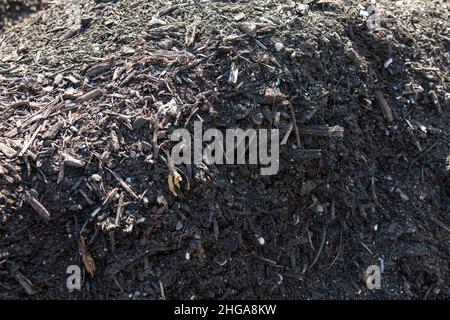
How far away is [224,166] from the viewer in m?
3.11

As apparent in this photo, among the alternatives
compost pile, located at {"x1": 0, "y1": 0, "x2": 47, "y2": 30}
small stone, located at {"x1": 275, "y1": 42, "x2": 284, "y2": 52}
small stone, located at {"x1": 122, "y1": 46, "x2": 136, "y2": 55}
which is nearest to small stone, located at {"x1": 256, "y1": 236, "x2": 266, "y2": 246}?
small stone, located at {"x1": 275, "y1": 42, "x2": 284, "y2": 52}

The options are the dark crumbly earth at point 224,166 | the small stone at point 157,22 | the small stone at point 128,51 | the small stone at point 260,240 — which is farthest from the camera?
the small stone at point 157,22

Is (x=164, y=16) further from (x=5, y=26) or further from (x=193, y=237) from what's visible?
(x=5, y=26)

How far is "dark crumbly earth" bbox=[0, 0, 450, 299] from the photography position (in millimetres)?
2957

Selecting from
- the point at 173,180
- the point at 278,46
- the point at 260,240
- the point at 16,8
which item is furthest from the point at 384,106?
the point at 16,8

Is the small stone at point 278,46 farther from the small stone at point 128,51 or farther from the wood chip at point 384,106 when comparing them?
the small stone at point 128,51

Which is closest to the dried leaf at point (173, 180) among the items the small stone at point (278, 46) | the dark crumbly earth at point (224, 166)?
the dark crumbly earth at point (224, 166)

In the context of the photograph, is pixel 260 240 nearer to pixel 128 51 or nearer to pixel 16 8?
pixel 128 51

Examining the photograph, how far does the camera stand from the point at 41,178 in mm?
2998

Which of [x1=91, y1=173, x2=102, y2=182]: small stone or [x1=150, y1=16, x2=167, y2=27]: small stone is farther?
[x1=150, y1=16, x2=167, y2=27]: small stone

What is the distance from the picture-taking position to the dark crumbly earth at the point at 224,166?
9.70ft

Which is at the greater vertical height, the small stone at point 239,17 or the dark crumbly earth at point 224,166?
the small stone at point 239,17

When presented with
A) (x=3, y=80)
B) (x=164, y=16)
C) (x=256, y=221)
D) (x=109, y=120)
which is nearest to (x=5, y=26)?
(x=3, y=80)

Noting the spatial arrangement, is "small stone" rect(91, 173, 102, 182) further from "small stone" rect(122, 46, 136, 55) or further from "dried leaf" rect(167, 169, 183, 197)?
"small stone" rect(122, 46, 136, 55)
